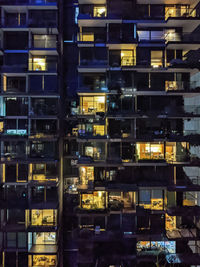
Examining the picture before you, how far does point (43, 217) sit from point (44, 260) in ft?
11.4

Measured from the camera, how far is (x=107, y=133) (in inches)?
543

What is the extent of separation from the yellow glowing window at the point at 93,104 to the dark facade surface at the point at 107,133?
126mm

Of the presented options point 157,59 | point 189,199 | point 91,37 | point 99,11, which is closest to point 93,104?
point 91,37

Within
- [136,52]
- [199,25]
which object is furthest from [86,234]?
[199,25]

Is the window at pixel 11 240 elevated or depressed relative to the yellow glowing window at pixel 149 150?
depressed

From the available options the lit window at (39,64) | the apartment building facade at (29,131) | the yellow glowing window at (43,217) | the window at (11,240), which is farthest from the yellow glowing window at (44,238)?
the lit window at (39,64)

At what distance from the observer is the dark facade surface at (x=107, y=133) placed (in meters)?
13.3

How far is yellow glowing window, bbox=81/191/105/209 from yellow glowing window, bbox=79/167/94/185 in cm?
123

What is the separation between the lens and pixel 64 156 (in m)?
15.8

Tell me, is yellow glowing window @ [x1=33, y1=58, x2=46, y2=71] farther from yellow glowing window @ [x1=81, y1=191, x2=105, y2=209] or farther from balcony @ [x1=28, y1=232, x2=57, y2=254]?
balcony @ [x1=28, y1=232, x2=57, y2=254]

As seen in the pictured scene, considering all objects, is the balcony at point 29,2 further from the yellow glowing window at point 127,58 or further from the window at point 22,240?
the window at point 22,240

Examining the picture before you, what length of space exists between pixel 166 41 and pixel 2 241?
22264 millimetres

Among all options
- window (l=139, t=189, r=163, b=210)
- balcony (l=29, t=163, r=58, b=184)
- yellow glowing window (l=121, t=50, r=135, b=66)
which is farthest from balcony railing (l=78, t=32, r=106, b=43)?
window (l=139, t=189, r=163, b=210)

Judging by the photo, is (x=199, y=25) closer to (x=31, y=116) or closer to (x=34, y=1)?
(x=34, y=1)
